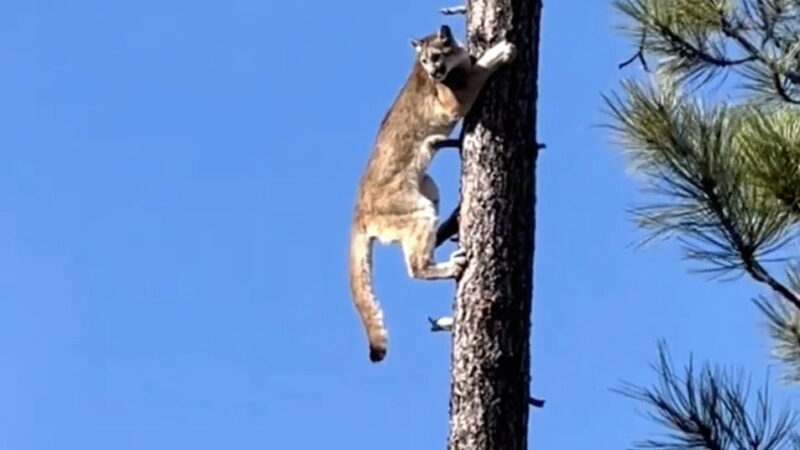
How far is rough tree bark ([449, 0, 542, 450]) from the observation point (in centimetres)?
386

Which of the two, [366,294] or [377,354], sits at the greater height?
[366,294]

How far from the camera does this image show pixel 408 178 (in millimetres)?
4766

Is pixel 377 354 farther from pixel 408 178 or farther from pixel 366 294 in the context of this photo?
pixel 408 178

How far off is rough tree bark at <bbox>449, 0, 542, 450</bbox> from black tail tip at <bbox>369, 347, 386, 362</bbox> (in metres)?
0.66

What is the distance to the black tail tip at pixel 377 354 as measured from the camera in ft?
15.0

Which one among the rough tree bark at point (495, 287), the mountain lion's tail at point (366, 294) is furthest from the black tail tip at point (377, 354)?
the rough tree bark at point (495, 287)

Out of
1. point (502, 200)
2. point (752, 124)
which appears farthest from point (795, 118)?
point (502, 200)

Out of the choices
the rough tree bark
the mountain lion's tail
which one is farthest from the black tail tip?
the rough tree bark

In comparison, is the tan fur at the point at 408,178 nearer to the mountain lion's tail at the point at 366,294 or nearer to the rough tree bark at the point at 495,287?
the mountain lion's tail at the point at 366,294

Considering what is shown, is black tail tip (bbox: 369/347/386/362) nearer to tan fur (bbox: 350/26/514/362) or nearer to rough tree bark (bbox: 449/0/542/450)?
tan fur (bbox: 350/26/514/362)

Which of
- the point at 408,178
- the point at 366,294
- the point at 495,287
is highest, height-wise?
the point at 408,178

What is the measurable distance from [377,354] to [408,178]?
18.0 inches

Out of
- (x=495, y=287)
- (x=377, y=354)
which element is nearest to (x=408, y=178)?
(x=377, y=354)

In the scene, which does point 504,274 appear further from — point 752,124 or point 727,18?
point 727,18
